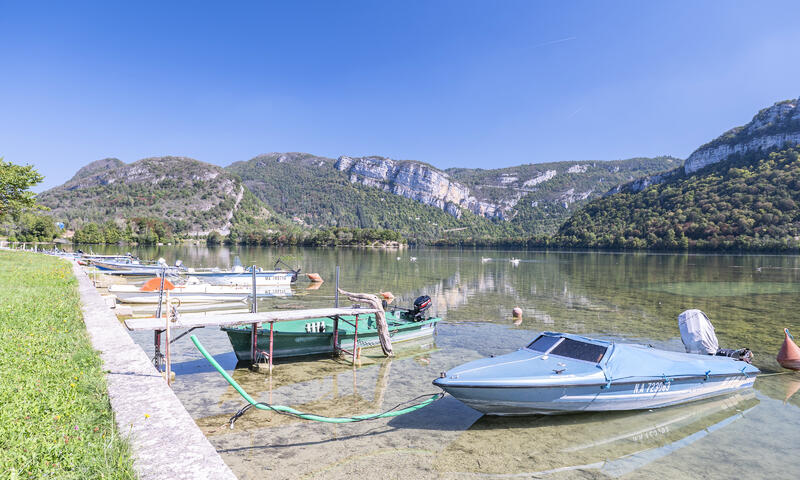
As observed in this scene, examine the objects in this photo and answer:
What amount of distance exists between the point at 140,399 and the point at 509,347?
51.5 feet

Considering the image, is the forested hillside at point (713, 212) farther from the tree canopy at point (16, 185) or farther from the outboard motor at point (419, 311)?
the tree canopy at point (16, 185)

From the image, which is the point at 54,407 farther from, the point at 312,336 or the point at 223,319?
the point at 312,336

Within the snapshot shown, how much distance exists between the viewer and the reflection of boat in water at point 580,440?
8.81 meters

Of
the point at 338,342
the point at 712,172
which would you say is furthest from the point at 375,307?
the point at 712,172

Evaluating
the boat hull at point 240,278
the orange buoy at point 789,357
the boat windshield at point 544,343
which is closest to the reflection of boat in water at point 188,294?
the boat hull at point 240,278

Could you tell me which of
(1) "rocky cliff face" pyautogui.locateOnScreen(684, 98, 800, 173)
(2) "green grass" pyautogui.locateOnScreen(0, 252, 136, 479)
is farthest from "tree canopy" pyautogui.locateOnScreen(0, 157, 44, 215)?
(1) "rocky cliff face" pyautogui.locateOnScreen(684, 98, 800, 173)

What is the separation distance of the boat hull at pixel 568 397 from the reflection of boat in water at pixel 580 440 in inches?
15.7

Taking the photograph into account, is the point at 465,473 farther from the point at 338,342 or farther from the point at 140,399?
Answer: the point at 338,342

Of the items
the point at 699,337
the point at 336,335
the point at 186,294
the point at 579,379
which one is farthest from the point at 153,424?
the point at 186,294

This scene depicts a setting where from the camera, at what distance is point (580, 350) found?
11.5 m

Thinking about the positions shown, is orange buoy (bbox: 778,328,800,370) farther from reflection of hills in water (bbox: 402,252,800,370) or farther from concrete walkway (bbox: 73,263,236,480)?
concrete walkway (bbox: 73,263,236,480)

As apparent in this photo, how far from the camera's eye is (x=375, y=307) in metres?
16.9

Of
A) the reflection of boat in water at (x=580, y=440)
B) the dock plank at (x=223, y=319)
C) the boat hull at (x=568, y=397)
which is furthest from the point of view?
the dock plank at (x=223, y=319)

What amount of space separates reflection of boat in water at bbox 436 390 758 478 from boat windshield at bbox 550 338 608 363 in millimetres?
1588
